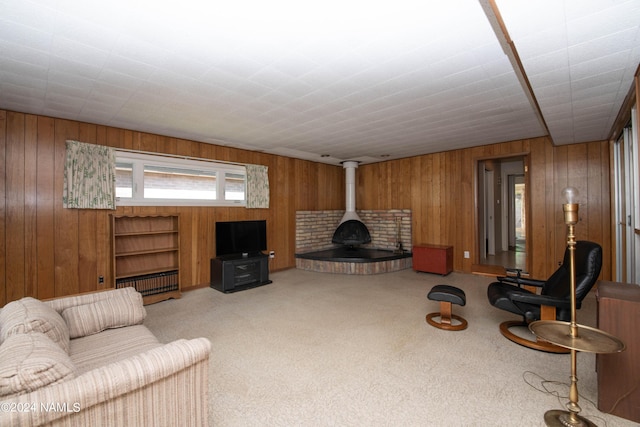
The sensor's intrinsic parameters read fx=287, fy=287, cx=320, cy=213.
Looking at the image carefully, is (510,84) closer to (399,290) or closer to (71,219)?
(399,290)

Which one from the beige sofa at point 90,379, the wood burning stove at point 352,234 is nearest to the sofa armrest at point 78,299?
the beige sofa at point 90,379

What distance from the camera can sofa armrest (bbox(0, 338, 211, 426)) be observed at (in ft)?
3.25

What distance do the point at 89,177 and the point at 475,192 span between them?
19.8 ft

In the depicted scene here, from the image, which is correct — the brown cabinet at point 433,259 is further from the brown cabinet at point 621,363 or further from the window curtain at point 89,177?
the window curtain at point 89,177

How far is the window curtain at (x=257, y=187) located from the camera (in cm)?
527

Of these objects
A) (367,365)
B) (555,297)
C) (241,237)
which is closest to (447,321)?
(555,297)

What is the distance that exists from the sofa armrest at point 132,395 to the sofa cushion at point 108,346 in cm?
57

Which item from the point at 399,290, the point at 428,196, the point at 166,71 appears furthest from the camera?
the point at 428,196

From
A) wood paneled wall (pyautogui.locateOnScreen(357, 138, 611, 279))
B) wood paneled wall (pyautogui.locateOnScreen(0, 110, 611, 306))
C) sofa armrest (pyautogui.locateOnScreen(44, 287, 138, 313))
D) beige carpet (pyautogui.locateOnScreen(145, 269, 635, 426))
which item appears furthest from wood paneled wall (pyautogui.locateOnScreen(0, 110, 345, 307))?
wood paneled wall (pyautogui.locateOnScreen(357, 138, 611, 279))

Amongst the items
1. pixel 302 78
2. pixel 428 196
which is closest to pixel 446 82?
pixel 302 78

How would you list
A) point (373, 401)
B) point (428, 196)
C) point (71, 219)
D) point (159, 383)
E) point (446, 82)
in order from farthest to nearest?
point (428, 196)
point (71, 219)
point (446, 82)
point (373, 401)
point (159, 383)

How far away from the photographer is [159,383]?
1.26m

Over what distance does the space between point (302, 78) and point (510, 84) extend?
1.91 metres

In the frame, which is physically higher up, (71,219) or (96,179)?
(96,179)
